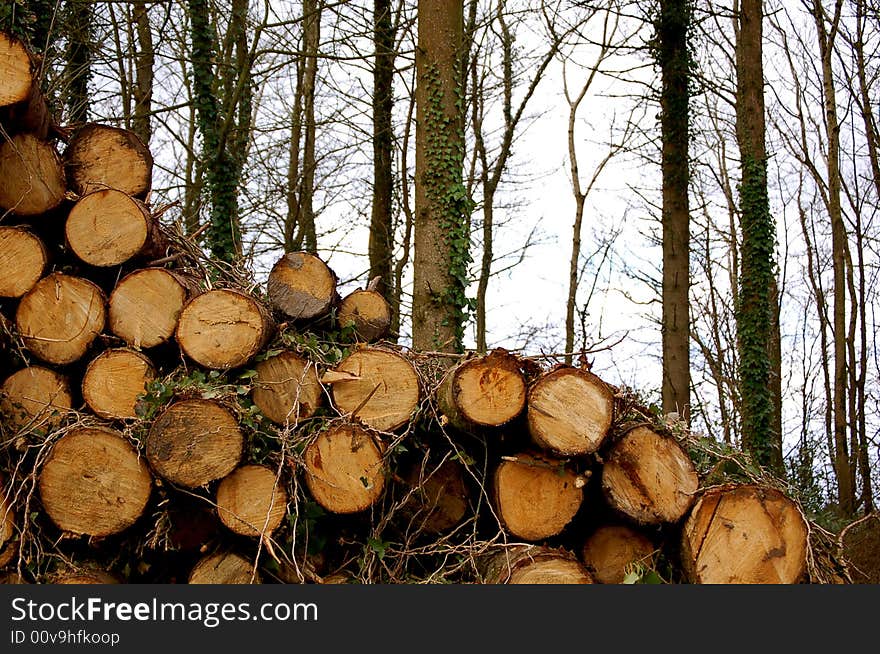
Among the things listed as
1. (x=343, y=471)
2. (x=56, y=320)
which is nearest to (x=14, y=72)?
(x=56, y=320)

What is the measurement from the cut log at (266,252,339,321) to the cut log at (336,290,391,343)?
0.16 m

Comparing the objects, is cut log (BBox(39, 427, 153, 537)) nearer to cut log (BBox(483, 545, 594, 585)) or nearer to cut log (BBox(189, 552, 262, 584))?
cut log (BBox(189, 552, 262, 584))

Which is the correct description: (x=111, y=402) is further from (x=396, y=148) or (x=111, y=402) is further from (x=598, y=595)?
(x=396, y=148)

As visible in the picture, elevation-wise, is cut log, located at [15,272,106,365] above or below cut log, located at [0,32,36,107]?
below

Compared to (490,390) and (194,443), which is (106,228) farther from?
(490,390)

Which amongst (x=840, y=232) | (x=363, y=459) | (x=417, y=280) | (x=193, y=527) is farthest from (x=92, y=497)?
(x=840, y=232)

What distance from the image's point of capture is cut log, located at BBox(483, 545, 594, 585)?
12.7 feet

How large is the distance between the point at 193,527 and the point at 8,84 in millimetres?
2433

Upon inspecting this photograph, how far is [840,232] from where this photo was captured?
1566 centimetres

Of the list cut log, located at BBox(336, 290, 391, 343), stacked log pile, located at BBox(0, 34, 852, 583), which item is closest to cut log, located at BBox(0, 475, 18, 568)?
stacked log pile, located at BBox(0, 34, 852, 583)

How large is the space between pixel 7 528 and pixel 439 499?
83.4 inches

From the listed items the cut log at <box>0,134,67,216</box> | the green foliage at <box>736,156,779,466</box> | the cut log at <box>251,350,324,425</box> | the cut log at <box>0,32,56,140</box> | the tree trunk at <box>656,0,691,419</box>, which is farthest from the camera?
the green foliage at <box>736,156,779,466</box>

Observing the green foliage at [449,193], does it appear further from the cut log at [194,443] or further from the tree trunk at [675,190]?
the cut log at [194,443]

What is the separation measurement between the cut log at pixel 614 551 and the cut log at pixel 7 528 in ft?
9.25
